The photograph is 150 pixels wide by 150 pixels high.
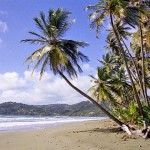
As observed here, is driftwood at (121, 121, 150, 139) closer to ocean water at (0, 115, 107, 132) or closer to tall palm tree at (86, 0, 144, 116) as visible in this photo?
tall palm tree at (86, 0, 144, 116)

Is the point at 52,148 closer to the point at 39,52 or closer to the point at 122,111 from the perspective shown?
the point at 39,52

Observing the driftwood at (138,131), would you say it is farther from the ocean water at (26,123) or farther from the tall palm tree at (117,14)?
the ocean water at (26,123)

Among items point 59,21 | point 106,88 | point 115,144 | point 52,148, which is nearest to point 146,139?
point 115,144

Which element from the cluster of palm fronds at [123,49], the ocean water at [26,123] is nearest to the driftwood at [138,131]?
the cluster of palm fronds at [123,49]

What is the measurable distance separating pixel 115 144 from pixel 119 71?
77.0ft

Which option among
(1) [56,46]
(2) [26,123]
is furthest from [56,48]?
(2) [26,123]

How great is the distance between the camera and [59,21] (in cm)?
2145

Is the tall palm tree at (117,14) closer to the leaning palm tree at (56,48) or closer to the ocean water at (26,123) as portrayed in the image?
the leaning palm tree at (56,48)

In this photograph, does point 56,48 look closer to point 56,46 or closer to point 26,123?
point 56,46

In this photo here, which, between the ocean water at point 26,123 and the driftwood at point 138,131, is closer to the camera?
the driftwood at point 138,131

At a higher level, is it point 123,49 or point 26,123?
point 123,49

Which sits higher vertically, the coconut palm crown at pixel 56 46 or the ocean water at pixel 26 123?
the coconut palm crown at pixel 56 46

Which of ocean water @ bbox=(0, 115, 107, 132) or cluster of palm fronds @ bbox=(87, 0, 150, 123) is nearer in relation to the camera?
cluster of palm fronds @ bbox=(87, 0, 150, 123)

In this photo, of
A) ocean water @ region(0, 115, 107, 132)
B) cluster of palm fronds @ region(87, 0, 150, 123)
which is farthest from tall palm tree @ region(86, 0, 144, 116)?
ocean water @ region(0, 115, 107, 132)
